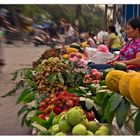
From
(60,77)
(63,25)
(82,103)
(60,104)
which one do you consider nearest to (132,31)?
(60,77)

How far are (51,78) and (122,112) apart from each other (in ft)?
4.46

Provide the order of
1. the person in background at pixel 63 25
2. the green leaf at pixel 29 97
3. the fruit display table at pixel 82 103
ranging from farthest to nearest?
1. the person in background at pixel 63 25
2. the green leaf at pixel 29 97
3. the fruit display table at pixel 82 103

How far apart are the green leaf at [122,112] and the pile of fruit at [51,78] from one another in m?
1.19

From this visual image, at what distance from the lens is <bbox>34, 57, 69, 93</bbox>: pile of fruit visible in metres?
3.18

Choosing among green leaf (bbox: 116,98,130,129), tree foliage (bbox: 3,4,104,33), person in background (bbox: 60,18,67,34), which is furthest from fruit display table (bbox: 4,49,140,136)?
person in background (bbox: 60,18,67,34)

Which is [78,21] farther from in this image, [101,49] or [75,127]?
[75,127]

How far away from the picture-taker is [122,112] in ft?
6.36

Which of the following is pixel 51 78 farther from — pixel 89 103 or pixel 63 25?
pixel 63 25

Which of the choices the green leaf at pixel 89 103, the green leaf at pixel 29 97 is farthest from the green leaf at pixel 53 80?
the green leaf at pixel 89 103

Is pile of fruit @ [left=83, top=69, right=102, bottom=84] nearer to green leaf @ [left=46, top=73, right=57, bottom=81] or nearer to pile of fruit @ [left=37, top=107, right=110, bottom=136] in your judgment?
green leaf @ [left=46, top=73, right=57, bottom=81]

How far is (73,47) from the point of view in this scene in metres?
6.09

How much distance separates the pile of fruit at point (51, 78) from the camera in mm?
3178

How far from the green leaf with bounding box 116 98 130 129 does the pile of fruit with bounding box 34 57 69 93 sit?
3.92 feet

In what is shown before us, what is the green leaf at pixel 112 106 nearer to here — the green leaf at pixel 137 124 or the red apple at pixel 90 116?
the green leaf at pixel 137 124
